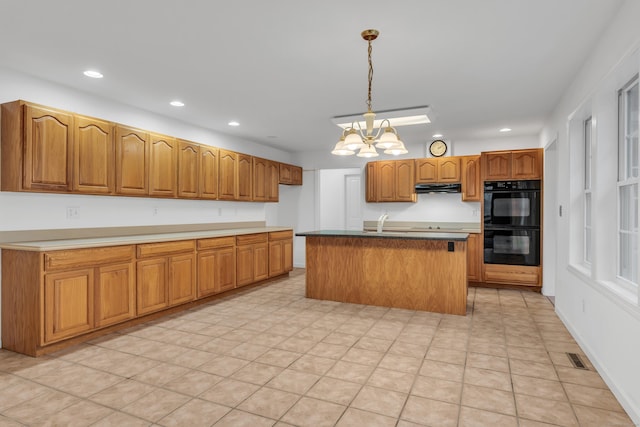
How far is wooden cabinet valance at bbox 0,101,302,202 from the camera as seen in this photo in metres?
3.10

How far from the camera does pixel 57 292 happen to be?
3023 millimetres

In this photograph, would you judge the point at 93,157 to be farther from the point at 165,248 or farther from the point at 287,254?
the point at 287,254

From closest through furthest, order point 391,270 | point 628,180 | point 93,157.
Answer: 1. point 628,180
2. point 93,157
3. point 391,270

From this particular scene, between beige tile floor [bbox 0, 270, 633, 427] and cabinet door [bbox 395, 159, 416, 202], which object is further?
cabinet door [bbox 395, 159, 416, 202]

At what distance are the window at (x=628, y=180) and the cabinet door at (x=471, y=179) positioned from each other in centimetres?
335

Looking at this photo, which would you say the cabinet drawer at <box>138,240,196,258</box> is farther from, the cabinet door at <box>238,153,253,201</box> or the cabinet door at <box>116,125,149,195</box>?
the cabinet door at <box>238,153,253,201</box>

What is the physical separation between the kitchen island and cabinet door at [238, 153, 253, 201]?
1.55 m

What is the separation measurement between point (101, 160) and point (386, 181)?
4.49 metres

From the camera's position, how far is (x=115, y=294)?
3.49 metres

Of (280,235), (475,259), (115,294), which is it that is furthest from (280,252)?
(475,259)

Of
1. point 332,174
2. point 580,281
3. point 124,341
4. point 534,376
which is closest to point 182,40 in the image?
point 124,341

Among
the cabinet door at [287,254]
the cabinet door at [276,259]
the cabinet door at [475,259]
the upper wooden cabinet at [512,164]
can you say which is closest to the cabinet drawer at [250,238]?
the cabinet door at [276,259]

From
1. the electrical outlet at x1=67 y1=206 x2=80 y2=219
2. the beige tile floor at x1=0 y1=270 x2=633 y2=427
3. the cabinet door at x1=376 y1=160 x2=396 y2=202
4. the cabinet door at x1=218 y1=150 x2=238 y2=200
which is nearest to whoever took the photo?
the beige tile floor at x1=0 y1=270 x2=633 y2=427

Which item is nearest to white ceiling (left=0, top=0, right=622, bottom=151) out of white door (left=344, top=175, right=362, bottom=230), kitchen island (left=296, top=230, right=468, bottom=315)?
kitchen island (left=296, top=230, right=468, bottom=315)
